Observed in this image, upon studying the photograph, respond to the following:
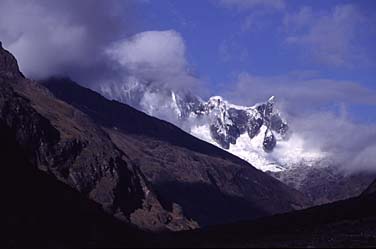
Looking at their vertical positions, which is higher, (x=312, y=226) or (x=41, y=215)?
(x=312, y=226)

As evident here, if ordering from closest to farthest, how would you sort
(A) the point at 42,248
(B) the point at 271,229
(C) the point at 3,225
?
(A) the point at 42,248 → (C) the point at 3,225 → (B) the point at 271,229

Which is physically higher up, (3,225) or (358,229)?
(358,229)

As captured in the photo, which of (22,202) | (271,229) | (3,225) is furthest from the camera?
(271,229)

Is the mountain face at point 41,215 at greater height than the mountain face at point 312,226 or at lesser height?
lesser

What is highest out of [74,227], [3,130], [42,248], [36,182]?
[3,130]

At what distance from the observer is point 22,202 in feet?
330

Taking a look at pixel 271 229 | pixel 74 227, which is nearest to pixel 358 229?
pixel 271 229

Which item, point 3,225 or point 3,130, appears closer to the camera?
point 3,225

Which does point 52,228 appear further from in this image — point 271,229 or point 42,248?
point 271,229

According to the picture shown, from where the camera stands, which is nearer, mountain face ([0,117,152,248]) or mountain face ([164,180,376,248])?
mountain face ([0,117,152,248])

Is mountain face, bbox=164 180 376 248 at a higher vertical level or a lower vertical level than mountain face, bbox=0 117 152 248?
higher

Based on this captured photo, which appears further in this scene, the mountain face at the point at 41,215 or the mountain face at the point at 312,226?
the mountain face at the point at 312,226

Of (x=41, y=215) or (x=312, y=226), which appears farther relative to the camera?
(x=312, y=226)

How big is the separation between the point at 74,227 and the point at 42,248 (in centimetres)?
1535
